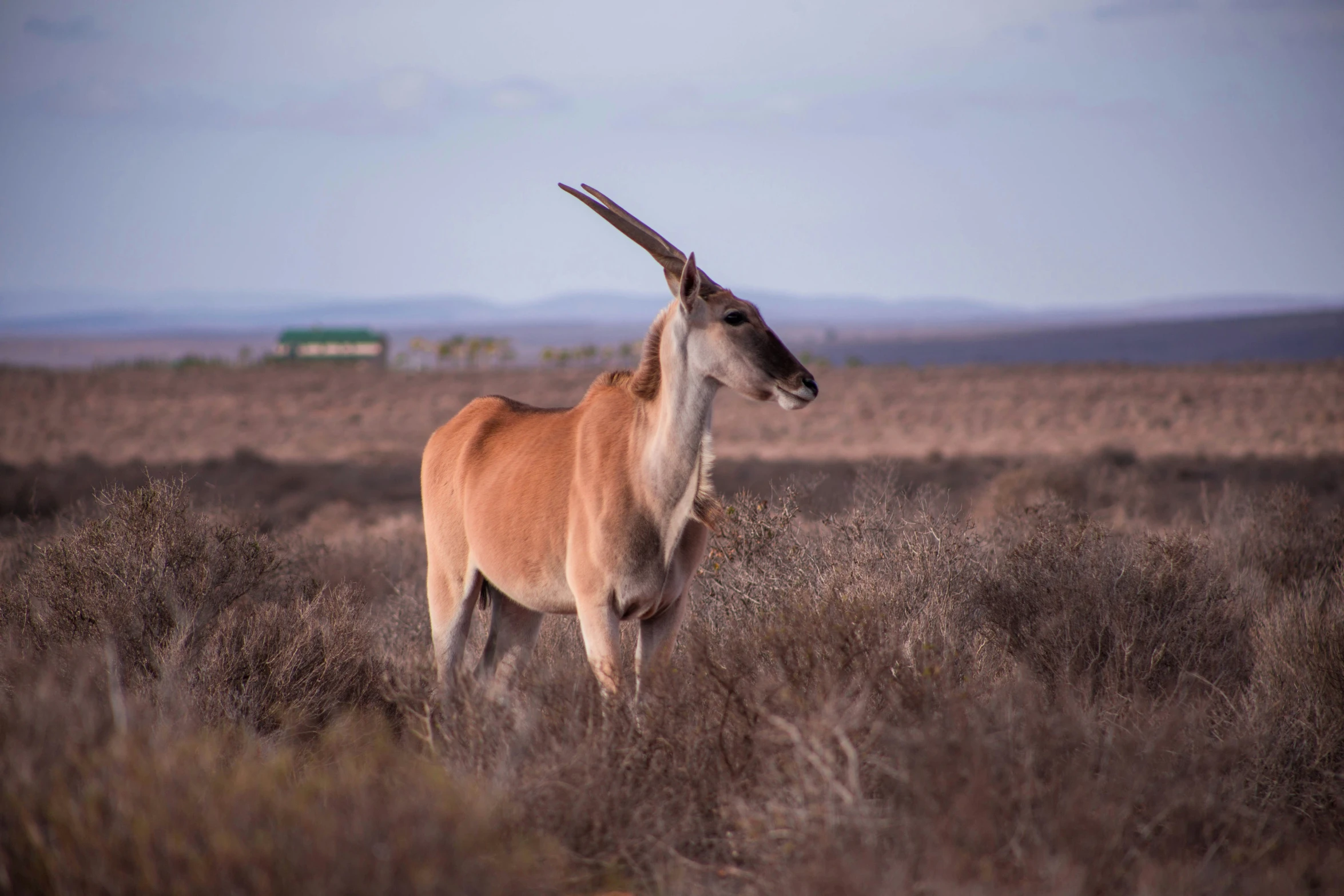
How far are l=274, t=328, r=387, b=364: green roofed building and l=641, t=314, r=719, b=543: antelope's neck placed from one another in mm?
79701

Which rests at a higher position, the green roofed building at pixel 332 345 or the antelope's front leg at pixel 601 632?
A: the green roofed building at pixel 332 345

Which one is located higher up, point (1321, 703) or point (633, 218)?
point (633, 218)

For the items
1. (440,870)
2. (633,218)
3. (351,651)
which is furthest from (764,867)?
(351,651)

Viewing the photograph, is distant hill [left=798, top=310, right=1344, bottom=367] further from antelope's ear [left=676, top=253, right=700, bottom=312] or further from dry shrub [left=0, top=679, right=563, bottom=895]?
dry shrub [left=0, top=679, right=563, bottom=895]

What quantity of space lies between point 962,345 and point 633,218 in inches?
6807

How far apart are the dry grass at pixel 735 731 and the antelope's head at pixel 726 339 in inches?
41.4

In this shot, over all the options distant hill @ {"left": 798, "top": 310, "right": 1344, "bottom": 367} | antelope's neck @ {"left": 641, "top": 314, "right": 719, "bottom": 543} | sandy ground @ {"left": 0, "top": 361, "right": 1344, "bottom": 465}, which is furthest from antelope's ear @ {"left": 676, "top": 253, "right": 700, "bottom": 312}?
distant hill @ {"left": 798, "top": 310, "right": 1344, "bottom": 367}

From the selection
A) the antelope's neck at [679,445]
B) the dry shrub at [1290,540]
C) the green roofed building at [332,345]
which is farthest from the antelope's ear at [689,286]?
the green roofed building at [332,345]

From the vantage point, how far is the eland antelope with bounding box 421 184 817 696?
4.59 m

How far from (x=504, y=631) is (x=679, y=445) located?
1.85m

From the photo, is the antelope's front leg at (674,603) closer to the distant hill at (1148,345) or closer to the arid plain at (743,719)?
the arid plain at (743,719)

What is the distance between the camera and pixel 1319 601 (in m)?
6.52

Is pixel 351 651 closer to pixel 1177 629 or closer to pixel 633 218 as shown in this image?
pixel 633 218

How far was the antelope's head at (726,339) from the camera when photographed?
453 cm
